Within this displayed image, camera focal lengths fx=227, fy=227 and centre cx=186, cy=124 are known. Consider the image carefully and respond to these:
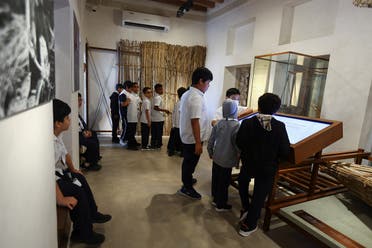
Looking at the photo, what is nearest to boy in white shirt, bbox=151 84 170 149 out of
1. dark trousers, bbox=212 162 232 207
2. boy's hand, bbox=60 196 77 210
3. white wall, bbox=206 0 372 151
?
white wall, bbox=206 0 372 151

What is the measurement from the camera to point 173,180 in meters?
3.42

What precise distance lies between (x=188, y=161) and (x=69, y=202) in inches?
56.0

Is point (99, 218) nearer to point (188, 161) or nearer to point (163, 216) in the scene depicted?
point (163, 216)

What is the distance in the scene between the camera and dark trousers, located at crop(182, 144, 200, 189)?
9.02 feet

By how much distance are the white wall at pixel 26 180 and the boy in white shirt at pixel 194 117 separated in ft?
5.17

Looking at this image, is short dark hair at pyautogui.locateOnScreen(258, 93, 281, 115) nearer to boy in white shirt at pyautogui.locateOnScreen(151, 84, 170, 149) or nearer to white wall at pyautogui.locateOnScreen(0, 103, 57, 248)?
white wall at pyautogui.locateOnScreen(0, 103, 57, 248)

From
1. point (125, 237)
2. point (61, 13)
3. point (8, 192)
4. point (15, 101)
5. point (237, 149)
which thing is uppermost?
point (61, 13)

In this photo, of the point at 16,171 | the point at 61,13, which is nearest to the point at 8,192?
the point at 16,171

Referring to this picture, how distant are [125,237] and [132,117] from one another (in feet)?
9.72

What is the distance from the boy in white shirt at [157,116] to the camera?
15.6 ft

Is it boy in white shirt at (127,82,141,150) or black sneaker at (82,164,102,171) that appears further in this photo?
boy in white shirt at (127,82,141,150)

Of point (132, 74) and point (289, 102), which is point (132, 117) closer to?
point (132, 74)

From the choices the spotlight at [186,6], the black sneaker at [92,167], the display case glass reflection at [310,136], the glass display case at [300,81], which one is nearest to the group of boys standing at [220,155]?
the display case glass reflection at [310,136]

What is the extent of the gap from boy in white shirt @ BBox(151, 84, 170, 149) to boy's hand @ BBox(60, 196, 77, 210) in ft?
10.3
